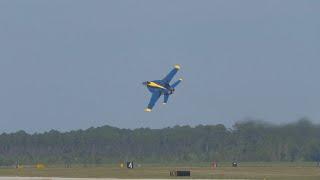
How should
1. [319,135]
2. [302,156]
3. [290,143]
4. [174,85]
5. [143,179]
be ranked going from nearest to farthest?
1. [143,179]
2. [174,85]
3. [319,135]
4. [290,143]
5. [302,156]

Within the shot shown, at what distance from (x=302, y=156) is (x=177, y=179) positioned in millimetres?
87407

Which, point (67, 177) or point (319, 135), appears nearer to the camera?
point (67, 177)

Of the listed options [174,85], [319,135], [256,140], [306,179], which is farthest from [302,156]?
[306,179]

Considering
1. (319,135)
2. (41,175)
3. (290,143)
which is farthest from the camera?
(290,143)

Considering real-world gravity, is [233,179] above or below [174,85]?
below

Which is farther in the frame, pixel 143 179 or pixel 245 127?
pixel 245 127

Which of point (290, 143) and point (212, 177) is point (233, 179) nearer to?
point (212, 177)

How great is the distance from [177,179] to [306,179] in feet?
54.1

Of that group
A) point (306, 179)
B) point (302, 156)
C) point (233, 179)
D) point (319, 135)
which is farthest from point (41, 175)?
point (302, 156)

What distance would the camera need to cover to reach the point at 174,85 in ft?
451

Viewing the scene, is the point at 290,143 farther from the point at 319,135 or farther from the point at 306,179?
the point at 306,179

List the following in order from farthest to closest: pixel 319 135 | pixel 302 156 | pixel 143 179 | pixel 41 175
A: pixel 302 156 < pixel 319 135 < pixel 41 175 < pixel 143 179

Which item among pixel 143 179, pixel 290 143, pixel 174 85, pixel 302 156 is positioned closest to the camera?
pixel 143 179

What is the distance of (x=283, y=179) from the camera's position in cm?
11694
